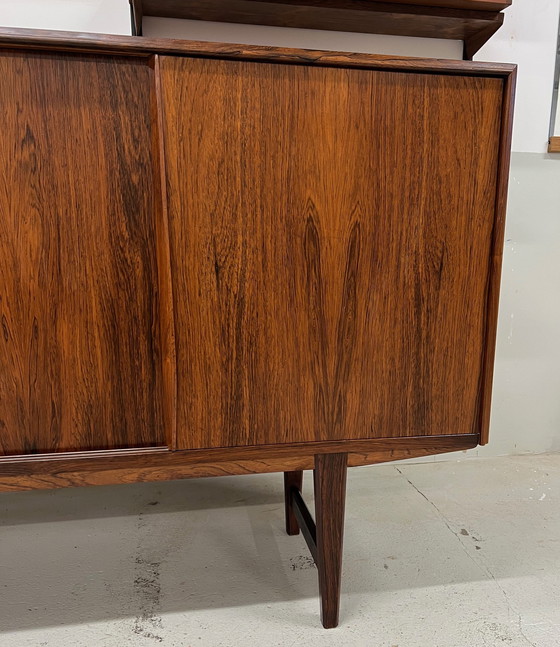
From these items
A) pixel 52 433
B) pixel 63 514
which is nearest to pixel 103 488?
pixel 63 514

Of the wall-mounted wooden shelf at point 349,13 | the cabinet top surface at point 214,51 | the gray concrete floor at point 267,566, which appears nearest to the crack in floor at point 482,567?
the gray concrete floor at point 267,566

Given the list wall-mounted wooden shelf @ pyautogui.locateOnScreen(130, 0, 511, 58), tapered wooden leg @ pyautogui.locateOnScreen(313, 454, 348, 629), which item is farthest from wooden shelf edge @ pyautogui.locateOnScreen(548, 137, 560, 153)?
tapered wooden leg @ pyautogui.locateOnScreen(313, 454, 348, 629)

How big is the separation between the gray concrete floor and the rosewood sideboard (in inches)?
16.5

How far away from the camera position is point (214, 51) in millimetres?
887

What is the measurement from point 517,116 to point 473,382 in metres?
1.25

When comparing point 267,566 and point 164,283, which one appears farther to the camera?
point 267,566

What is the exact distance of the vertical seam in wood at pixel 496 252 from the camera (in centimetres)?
100

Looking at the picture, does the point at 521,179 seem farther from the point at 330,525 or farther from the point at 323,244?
the point at 330,525

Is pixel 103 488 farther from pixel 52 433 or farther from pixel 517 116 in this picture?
pixel 517 116

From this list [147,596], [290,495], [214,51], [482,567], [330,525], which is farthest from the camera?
[290,495]

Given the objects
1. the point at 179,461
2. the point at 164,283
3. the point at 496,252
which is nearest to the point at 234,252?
the point at 164,283

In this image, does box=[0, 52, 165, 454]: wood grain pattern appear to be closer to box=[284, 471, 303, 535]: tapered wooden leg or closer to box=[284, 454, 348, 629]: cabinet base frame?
box=[284, 454, 348, 629]: cabinet base frame

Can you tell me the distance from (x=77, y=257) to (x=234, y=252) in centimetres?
29

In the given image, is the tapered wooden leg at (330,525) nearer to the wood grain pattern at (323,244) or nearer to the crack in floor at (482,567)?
the wood grain pattern at (323,244)
